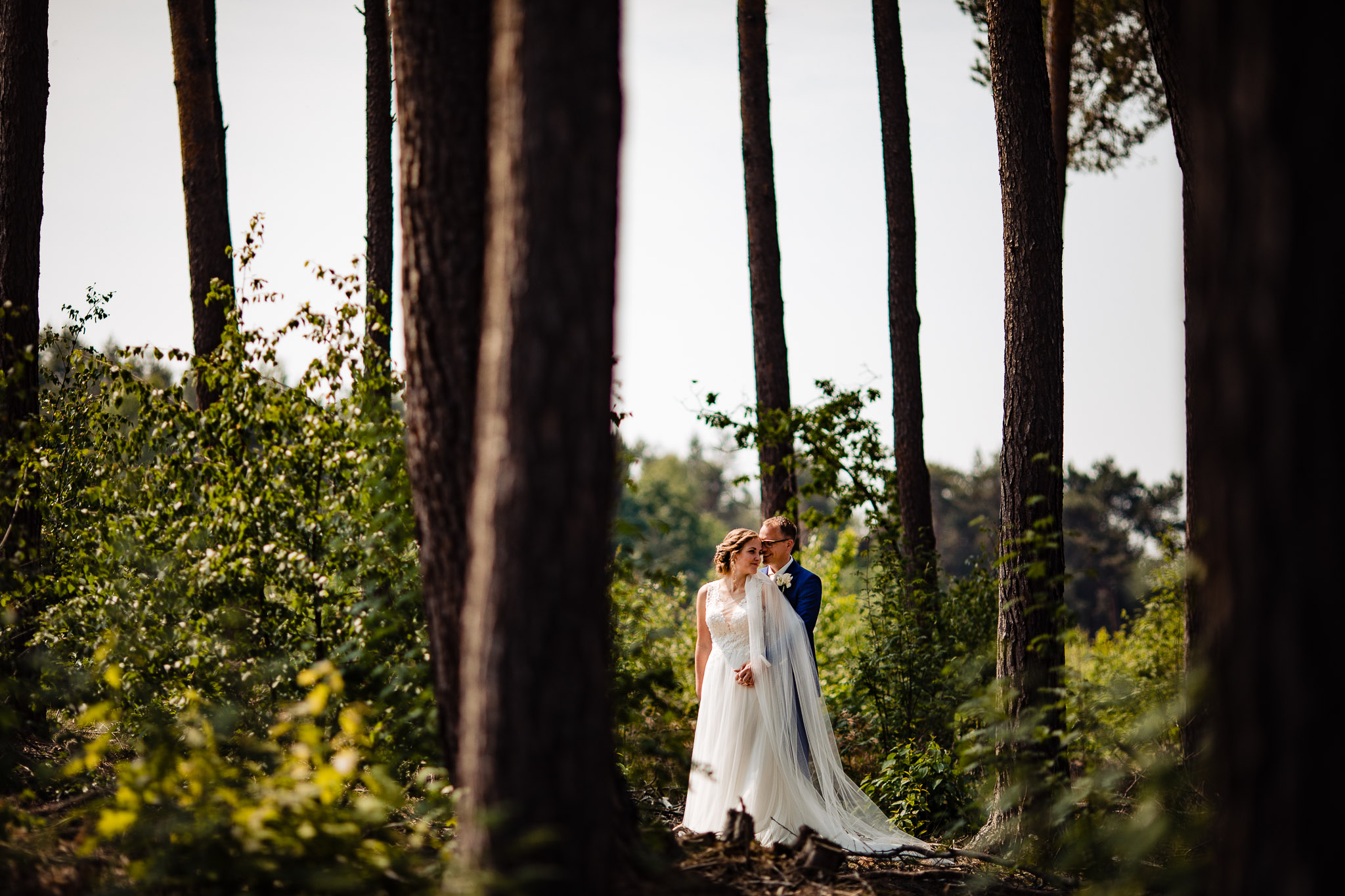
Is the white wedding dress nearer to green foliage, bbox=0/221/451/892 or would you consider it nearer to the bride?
the bride

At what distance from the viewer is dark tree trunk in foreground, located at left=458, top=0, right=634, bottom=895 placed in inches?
115

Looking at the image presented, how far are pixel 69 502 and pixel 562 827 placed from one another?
490cm

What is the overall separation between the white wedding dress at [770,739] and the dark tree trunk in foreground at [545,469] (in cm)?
341

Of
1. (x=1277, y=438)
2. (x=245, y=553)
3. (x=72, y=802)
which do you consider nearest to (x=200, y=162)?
(x=245, y=553)

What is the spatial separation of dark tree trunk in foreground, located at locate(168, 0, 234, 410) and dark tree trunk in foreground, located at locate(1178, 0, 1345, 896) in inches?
318

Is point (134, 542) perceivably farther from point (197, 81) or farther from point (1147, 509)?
point (1147, 509)

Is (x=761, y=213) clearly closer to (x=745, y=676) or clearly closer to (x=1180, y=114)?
(x=1180, y=114)

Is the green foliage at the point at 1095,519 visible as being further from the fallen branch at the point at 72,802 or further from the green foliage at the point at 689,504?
the fallen branch at the point at 72,802

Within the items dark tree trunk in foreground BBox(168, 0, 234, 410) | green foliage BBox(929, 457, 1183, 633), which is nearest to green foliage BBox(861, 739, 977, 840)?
dark tree trunk in foreground BBox(168, 0, 234, 410)

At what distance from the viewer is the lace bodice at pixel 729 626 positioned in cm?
664

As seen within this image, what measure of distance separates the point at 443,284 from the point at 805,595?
4172 millimetres

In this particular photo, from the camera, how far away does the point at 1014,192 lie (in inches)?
259

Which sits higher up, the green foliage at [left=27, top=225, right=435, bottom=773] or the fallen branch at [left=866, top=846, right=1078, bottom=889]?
the green foliage at [left=27, top=225, right=435, bottom=773]

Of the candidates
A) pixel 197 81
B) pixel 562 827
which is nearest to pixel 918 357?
pixel 197 81
